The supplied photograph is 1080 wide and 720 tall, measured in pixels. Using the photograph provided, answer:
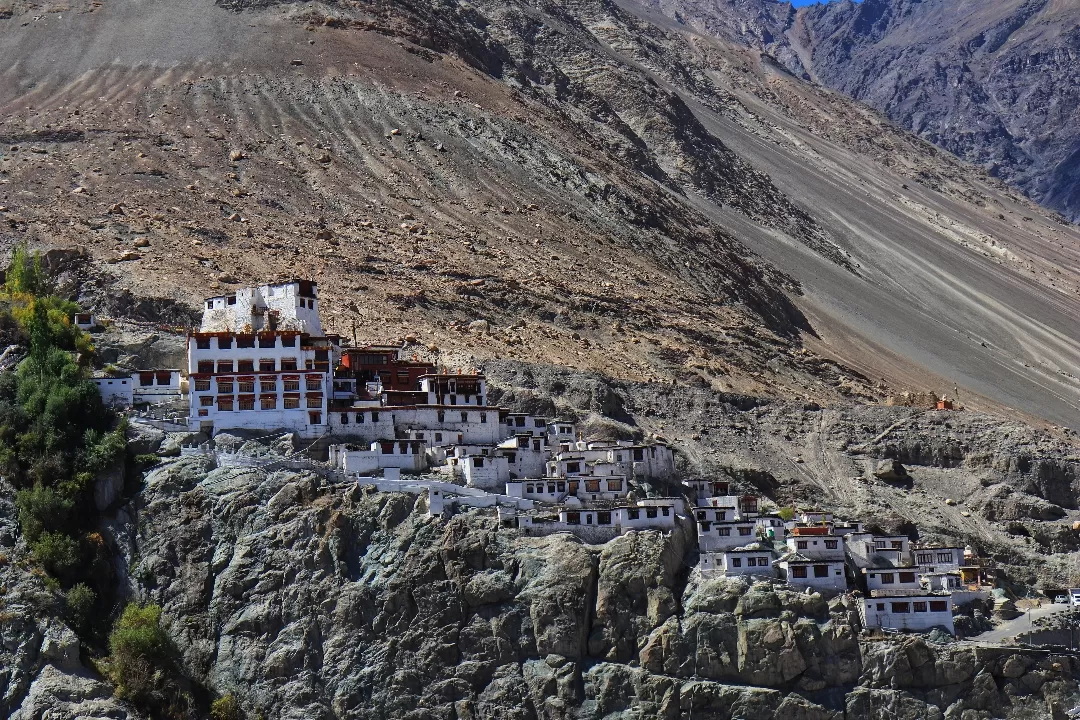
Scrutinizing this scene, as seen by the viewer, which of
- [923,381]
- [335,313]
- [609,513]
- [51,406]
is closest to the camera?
[609,513]

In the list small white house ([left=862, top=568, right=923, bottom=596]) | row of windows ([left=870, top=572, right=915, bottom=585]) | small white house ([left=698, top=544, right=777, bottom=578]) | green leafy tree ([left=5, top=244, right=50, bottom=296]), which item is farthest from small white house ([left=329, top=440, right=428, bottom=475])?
green leafy tree ([left=5, top=244, right=50, bottom=296])

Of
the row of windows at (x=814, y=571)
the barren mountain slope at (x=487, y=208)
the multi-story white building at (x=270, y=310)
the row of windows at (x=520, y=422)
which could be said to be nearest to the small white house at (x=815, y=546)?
the row of windows at (x=814, y=571)

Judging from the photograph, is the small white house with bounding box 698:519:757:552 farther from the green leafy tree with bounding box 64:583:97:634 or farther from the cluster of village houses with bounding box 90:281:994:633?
the green leafy tree with bounding box 64:583:97:634

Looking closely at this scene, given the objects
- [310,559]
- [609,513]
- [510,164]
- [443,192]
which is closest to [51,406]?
[310,559]

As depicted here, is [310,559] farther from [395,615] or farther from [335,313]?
[335,313]

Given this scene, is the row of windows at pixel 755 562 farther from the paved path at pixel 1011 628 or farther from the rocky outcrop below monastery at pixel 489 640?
the paved path at pixel 1011 628
